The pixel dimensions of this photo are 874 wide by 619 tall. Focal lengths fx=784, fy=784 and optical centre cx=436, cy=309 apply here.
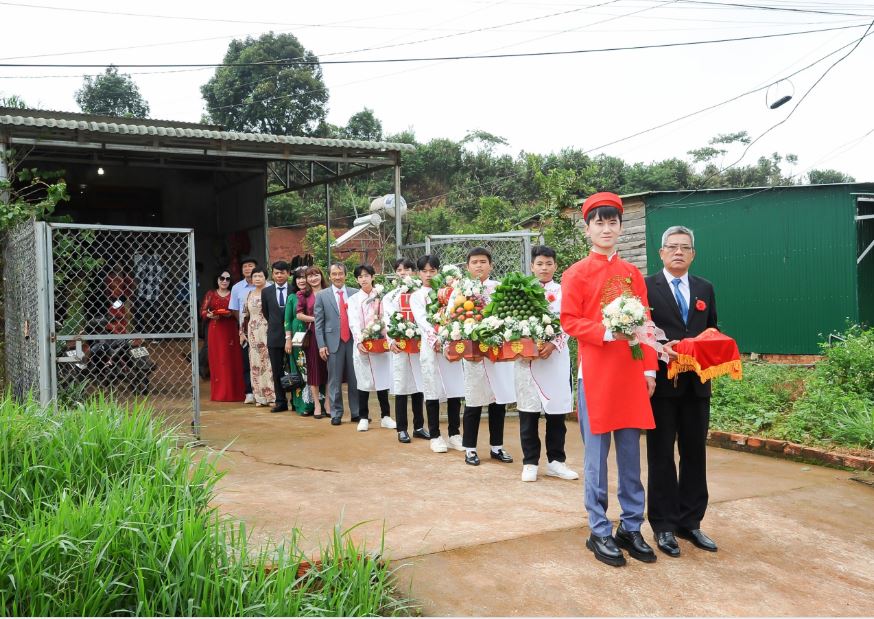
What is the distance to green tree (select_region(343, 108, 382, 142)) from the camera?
33.1 m

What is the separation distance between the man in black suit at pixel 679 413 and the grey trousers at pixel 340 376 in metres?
4.78

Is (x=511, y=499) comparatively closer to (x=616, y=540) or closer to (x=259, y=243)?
(x=616, y=540)

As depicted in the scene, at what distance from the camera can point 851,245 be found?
11867 mm

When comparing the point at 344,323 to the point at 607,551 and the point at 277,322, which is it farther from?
the point at 607,551

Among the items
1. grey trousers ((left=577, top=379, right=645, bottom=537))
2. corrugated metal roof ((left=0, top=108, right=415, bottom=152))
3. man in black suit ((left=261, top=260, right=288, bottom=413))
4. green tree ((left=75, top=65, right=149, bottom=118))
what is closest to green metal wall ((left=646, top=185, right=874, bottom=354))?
corrugated metal roof ((left=0, top=108, right=415, bottom=152))

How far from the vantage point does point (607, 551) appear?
13.8ft

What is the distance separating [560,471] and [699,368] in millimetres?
2163

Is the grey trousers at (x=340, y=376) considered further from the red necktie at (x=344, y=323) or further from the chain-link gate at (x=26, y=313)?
the chain-link gate at (x=26, y=313)

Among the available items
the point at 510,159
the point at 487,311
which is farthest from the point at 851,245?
the point at 510,159

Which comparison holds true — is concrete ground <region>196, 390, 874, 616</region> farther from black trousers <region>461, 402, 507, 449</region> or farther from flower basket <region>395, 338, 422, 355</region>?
flower basket <region>395, 338, 422, 355</region>

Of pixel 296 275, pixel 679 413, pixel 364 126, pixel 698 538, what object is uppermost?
pixel 364 126

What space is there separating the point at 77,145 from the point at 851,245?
1125 centimetres

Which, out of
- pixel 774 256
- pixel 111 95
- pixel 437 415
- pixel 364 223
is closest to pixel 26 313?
pixel 437 415

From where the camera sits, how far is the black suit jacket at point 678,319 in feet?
14.8
